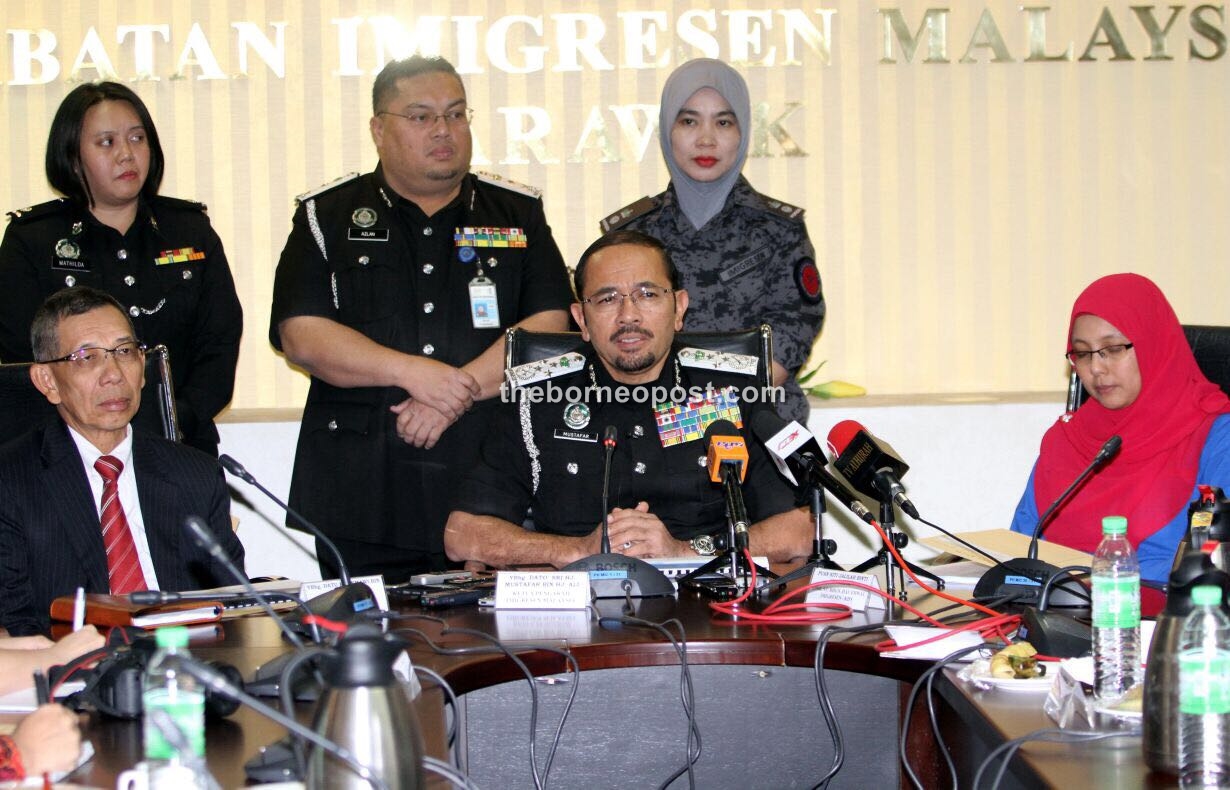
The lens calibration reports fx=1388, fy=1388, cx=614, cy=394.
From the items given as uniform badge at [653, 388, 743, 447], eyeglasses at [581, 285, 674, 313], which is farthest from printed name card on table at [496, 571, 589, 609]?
eyeglasses at [581, 285, 674, 313]

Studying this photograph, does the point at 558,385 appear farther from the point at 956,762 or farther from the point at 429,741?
the point at 429,741

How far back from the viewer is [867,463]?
2.29 metres

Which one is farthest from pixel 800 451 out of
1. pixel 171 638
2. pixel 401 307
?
pixel 401 307

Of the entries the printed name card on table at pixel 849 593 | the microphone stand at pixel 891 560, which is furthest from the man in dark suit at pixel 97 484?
the microphone stand at pixel 891 560

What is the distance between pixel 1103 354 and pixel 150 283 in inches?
93.4

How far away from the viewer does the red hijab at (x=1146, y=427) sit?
298cm

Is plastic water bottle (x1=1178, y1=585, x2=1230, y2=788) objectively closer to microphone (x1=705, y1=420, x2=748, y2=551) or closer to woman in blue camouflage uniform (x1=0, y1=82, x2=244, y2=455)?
microphone (x1=705, y1=420, x2=748, y2=551)

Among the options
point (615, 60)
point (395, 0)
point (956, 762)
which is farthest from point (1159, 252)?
point (956, 762)

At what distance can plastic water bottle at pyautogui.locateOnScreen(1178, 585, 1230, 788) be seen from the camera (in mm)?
1375

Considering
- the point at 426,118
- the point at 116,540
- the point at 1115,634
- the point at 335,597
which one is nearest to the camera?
the point at 1115,634

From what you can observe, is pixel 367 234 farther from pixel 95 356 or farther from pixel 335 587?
pixel 335 587

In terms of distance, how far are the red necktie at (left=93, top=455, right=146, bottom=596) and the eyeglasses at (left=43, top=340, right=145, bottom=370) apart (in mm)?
191

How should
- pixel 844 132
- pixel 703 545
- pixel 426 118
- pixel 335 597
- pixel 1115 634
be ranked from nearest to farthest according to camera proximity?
pixel 1115 634, pixel 335 597, pixel 703 545, pixel 426 118, pixel 844 132

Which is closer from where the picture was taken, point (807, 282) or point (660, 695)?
point (660, 695)
